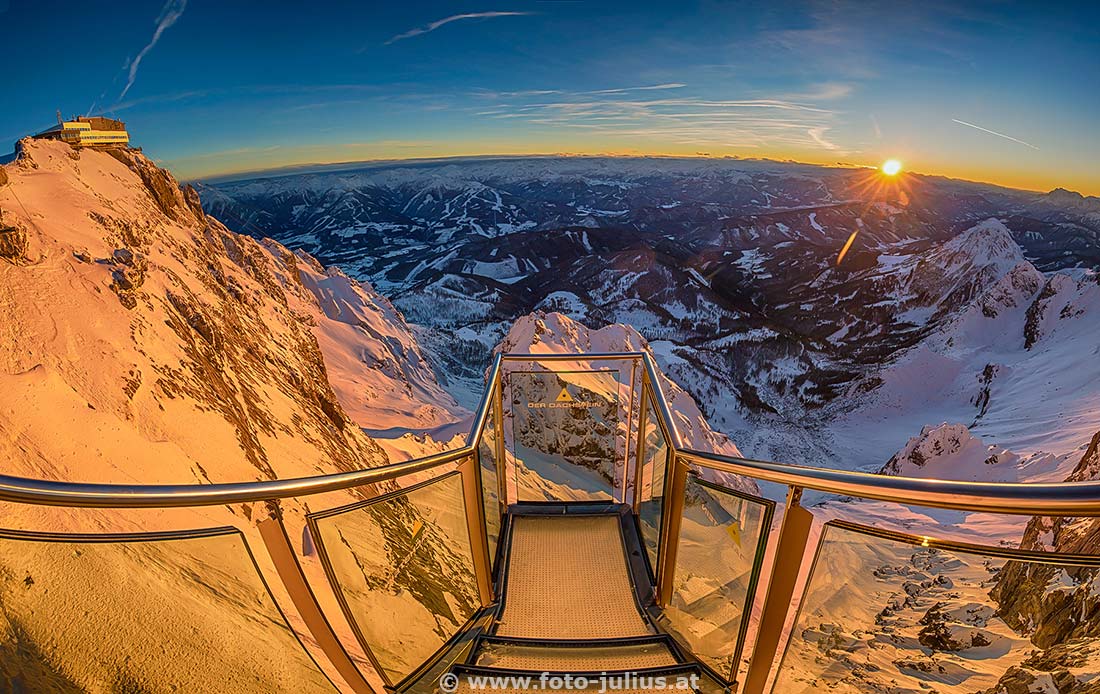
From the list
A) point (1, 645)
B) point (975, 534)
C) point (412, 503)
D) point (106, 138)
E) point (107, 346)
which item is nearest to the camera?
point (1, 645)

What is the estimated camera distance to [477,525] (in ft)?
9.16

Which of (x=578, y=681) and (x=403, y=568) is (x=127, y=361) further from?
(x=578, y=681)

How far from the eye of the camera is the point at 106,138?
2622 centimetres

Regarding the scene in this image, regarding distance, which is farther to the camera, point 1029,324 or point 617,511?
point 1029,324

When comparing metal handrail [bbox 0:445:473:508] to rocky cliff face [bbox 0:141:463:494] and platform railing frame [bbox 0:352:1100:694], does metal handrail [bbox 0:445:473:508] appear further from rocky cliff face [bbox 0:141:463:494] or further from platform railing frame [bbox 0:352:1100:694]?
rocky cliff face [bbox 0:141:463:494]

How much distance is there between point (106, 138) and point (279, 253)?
29197 millimetres

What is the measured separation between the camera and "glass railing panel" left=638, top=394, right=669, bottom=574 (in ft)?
9.49

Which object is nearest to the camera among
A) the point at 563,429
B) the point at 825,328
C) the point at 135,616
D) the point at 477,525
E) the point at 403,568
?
the point at 135,616

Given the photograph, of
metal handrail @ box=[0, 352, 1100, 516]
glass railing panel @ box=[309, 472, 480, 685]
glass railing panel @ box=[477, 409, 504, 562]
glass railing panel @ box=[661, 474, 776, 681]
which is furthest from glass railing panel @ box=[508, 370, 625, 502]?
metal handrail @ box=[0, 352, 1100, 516]

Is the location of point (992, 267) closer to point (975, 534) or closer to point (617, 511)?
point (975, 534)

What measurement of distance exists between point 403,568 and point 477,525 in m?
0.57

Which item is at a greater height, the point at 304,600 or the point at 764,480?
the point at 764,480

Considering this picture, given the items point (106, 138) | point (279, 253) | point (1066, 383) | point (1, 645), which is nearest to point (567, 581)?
point (1, 645)

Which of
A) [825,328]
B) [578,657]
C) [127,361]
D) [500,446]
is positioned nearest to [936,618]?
[578,657]
